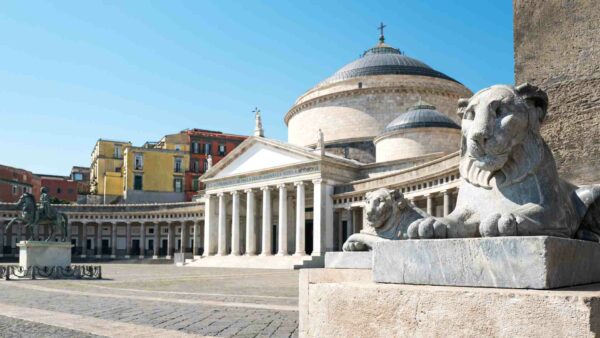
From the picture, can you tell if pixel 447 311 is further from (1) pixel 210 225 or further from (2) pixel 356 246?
(1) pixel 210 225

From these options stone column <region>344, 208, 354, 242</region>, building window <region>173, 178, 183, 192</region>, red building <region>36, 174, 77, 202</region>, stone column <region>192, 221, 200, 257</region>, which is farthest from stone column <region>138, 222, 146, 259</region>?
stone column <region>344, 208, 354, 242</region>

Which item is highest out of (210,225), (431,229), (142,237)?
(210,225)

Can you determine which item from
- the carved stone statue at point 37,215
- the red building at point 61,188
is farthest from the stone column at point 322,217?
the red building at point 61,188

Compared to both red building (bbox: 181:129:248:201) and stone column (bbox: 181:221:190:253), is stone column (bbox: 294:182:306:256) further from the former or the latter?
red building (bbox: 181:129:248:201)

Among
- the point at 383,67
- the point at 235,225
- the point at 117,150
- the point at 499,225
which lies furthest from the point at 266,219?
the point at 499,225

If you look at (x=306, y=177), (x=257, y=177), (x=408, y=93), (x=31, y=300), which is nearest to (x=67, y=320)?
(x=31, y=300)

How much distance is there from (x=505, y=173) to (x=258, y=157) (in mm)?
48197

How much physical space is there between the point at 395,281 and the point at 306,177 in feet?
142

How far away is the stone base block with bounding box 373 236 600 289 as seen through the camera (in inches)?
129

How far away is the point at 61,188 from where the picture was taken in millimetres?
88938

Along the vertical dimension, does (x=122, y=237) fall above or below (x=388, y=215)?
below

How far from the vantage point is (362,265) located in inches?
211

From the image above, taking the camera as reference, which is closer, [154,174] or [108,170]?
[154,174]

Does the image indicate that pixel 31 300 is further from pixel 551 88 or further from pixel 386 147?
pixel 386 147
